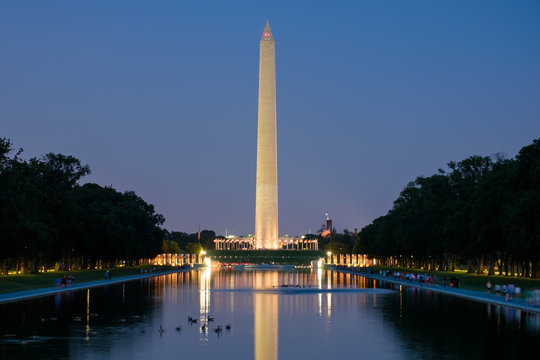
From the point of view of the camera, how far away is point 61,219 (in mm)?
81938

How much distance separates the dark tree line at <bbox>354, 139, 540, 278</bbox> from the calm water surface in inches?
700

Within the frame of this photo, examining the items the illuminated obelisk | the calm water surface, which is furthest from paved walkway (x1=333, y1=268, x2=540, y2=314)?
the illuminated obelisk

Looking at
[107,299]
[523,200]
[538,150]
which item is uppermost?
[538,150]

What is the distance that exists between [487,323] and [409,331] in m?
4.59

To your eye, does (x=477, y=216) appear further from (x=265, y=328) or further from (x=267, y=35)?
(x=267, y=35)

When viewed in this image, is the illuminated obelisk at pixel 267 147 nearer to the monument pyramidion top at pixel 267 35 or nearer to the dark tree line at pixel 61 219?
the monument pyramidion top at pixel 267 35

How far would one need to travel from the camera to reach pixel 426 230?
338 ft

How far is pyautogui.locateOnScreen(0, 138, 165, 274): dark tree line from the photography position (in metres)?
64.1

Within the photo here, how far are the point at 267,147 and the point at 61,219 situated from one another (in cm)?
6813

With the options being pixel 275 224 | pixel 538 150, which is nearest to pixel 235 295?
pixel 538 150

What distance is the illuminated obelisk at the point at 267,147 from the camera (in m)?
143

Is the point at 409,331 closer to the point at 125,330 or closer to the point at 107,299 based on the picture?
the point at 125,330

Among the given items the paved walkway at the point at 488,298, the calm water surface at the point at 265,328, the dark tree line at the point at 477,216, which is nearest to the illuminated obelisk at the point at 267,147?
the dark tree line at the point at 477,216

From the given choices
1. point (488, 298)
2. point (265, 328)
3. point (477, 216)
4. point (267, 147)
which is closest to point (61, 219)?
point (477, 216)
